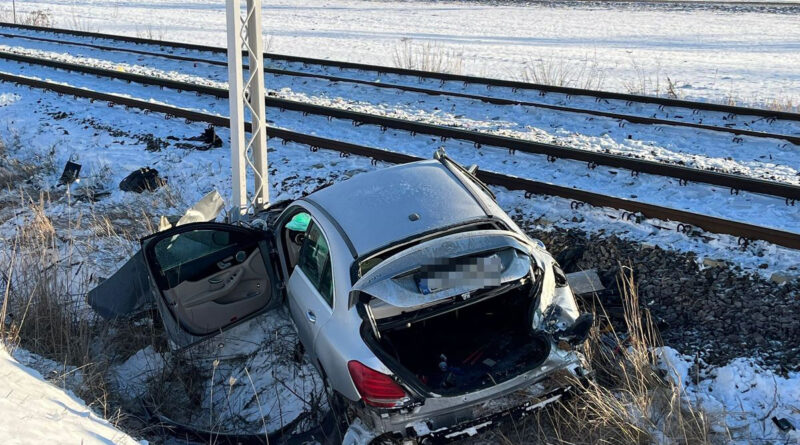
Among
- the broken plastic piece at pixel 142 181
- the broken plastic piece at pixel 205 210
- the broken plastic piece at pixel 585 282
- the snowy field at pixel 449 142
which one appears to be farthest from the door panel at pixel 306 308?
the broken plastic piece at pixel 142 181

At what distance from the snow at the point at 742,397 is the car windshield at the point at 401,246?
1598 mm

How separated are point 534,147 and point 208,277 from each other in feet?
18.0

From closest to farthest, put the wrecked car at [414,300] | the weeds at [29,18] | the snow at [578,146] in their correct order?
the wrecked car at [414,300]
the snow at [578,146]
the weeds at [29,18]

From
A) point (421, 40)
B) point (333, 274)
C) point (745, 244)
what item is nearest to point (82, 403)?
point (333, 274)

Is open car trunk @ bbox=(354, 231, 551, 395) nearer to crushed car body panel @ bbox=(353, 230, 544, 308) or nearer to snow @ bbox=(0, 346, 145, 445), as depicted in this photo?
crushed car body panel @ bbox=(353, 230, 544, 308)

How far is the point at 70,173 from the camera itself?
10.4 m

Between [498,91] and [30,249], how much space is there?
29.1 feet

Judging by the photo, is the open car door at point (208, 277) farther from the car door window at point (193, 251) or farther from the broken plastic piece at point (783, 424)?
the broken plastic piece at point (783, 424)

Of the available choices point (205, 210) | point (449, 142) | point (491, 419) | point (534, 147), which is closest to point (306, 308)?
point (491, 419)

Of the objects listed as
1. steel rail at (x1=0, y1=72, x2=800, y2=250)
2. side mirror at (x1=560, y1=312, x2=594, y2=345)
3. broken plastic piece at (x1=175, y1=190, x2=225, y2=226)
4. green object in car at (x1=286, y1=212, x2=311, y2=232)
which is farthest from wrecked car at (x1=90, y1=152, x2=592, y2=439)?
steel rail at (x1=0, y1=72, x2=800, y2=250)

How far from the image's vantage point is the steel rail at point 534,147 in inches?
322

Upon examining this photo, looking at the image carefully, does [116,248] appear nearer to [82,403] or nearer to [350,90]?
[82,403]

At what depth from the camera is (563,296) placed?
4.98 m

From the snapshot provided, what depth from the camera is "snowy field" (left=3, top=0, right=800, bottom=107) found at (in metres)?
16.8
